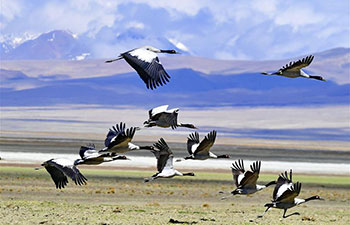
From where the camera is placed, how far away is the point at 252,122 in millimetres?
164125

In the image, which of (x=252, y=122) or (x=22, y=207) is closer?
(x=22, y=207)

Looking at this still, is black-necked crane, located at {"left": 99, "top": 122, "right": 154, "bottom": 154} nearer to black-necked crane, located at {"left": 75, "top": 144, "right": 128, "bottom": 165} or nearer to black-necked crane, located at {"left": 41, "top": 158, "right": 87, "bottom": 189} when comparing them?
black-necked crane, located at {"left": 75, "top": 144, "right": 128, "bottom": 165}

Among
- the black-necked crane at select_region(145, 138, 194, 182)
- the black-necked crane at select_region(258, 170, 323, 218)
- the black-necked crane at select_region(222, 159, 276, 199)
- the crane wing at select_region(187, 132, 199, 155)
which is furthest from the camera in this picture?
the crane wing at select_region(187, 132, 199, 155)

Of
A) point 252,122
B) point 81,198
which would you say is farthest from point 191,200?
point 252,122

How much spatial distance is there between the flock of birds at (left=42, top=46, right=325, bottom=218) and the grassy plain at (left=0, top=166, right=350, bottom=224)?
132 inches

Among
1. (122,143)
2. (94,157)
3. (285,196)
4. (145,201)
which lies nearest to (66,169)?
(94,157)

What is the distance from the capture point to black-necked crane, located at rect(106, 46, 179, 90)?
13.6 meters

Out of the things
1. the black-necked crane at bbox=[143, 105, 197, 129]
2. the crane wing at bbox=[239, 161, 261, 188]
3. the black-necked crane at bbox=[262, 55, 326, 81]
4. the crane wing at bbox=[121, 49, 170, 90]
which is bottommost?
the crane wing at bbox=[239, 161, 261, 188]

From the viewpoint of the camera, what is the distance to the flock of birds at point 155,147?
14039 millimetres

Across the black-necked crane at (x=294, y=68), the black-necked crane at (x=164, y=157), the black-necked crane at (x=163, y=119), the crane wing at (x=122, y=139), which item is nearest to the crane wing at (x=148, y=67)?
the crane wing at (x=122, y=139)

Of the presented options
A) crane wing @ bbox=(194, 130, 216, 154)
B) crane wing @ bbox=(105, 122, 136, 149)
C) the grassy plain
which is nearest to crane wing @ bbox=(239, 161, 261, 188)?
crane wing @ bbox=(194, 130, 216, 154)

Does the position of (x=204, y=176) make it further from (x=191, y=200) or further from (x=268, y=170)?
(x=191, y=200)

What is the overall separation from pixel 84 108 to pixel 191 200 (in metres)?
168

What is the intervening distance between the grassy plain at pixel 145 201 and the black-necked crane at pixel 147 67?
6263mm
